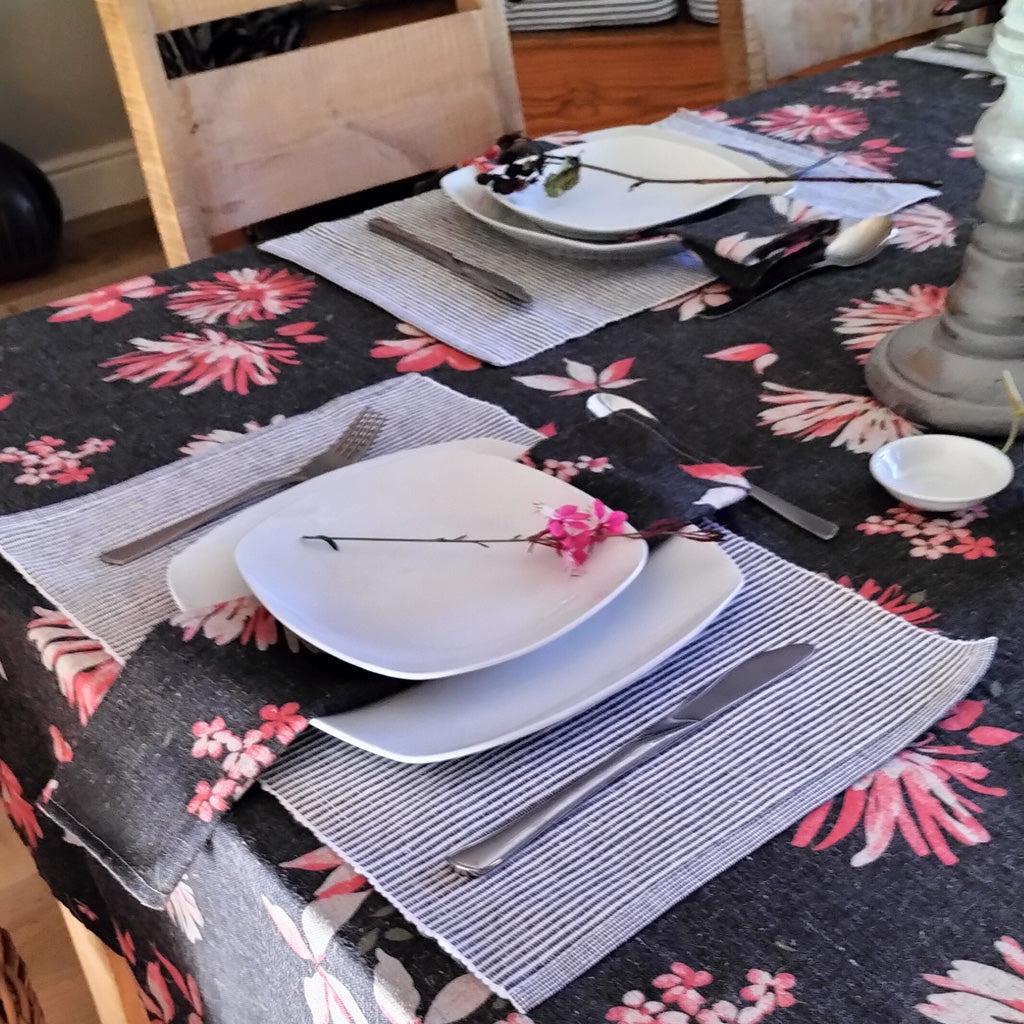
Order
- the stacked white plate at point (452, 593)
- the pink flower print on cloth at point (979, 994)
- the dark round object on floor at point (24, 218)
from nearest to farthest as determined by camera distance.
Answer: the pink flower print on cloth at point (979, 994) < the stacked white plate at point (452, 593) < the dark round object on floor at point (24, 218)

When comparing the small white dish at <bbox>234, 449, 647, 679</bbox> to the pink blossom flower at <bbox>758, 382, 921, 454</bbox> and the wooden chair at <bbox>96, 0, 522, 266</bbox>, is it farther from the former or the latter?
the wooden chair at <bbox>96, 0, 522, 266</bbox>

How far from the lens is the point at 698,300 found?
850 mm

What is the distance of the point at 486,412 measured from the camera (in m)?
0.73

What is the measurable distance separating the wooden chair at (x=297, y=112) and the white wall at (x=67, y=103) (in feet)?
6.63

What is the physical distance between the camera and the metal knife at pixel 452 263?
2.82 ft

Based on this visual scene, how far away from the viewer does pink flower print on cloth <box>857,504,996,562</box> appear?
60cm

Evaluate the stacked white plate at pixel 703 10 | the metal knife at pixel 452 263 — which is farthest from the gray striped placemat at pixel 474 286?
the stacked white plate at pixel 703 10

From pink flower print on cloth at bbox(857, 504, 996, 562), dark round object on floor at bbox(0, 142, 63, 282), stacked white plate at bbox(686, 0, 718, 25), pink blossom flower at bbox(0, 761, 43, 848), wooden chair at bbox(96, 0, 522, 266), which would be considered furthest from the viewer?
stacked white plate at bbox(686, 0, 718, 25)

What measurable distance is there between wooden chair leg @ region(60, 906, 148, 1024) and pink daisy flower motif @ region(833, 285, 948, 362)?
0.66 meters

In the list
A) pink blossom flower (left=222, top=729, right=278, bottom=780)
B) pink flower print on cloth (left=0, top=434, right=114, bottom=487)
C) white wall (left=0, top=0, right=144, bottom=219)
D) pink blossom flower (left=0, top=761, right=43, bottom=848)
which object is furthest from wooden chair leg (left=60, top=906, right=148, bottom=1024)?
white wall (left=0, top=0, right=144, bottom=219)

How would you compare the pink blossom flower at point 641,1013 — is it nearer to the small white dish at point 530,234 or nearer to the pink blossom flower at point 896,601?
the pink blossom flower at point 896,601

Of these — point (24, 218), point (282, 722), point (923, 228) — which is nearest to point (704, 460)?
point (282, 722)

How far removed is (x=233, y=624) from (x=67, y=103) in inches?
112

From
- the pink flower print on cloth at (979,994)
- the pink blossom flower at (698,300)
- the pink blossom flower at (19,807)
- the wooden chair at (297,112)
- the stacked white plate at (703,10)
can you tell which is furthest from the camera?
the stacked white plate at (703,10)
